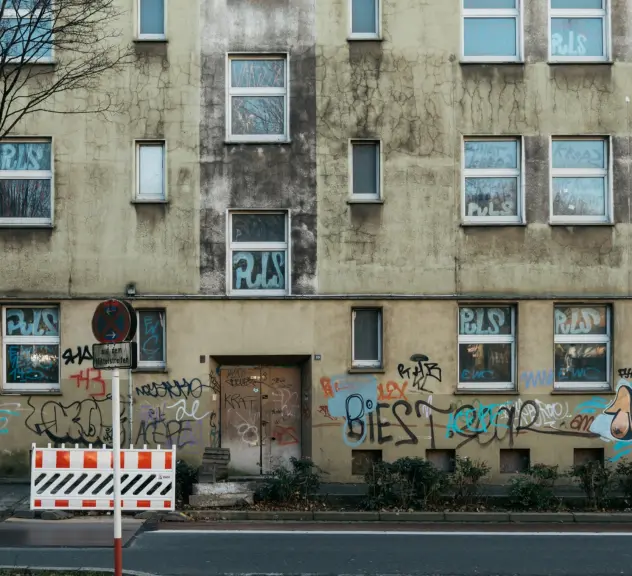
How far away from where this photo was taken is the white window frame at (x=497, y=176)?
1875cm

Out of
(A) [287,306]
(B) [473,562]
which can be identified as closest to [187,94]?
(A) [287,306]

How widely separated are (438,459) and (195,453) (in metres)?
4.65

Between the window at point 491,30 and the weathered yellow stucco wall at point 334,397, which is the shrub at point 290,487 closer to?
the weathered yellow stucco wall at point 334,397

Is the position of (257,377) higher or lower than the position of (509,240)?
lower

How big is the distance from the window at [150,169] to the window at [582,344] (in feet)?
26.7

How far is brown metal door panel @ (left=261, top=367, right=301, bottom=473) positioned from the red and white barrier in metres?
4.66

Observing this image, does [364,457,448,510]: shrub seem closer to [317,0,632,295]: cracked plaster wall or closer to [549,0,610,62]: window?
[317,0,632,295]: cracked plaster wall

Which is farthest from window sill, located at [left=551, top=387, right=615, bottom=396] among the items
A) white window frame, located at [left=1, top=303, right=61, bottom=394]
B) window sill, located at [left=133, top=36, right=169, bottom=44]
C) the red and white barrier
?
window sill, located at [left=133, top=36, right=169, bottom=44]

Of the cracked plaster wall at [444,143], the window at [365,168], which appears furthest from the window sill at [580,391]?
the window at [365,168]

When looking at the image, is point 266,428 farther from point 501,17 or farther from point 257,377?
point 501,17

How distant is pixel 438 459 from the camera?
18.7 metres

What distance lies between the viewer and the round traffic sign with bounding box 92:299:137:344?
940 centimetres

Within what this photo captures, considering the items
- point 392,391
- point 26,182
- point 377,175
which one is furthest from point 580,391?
point 26,182

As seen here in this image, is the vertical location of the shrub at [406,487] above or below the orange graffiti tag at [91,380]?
below
